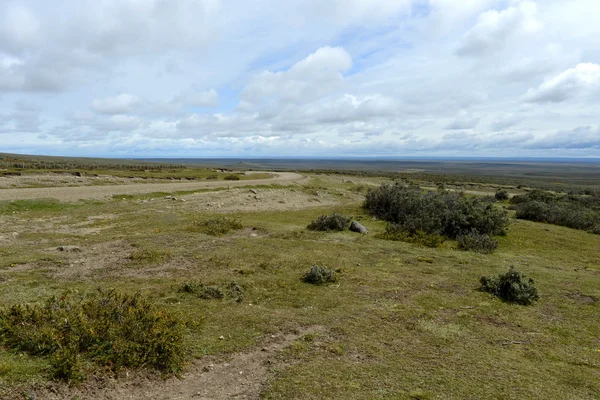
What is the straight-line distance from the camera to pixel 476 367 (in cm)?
706

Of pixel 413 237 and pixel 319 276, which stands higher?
pixel 319 276

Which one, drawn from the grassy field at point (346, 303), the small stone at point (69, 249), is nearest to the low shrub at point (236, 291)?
the grassy field at point (346, 303)

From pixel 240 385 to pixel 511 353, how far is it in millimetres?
5907

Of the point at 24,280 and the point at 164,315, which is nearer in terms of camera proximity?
the point at 164,315

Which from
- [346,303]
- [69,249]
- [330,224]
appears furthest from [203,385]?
[330,224]

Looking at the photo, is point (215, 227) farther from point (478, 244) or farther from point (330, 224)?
point (478, 244)

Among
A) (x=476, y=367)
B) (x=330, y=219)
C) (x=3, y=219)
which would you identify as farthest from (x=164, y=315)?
(x=3, y=219)

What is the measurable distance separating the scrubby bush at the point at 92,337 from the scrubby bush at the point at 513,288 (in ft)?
32.0

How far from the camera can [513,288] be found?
11.1 metres

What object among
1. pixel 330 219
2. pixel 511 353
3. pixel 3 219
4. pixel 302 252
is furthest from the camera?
pixel 330 219

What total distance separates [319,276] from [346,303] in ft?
5.61

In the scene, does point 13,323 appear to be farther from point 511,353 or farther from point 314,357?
point 511,353

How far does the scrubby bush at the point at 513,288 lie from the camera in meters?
10.9

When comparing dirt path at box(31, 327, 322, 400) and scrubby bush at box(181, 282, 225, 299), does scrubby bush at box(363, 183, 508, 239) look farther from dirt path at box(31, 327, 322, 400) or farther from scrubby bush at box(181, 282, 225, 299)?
dirt path at box(31, 327, 322, 400)
